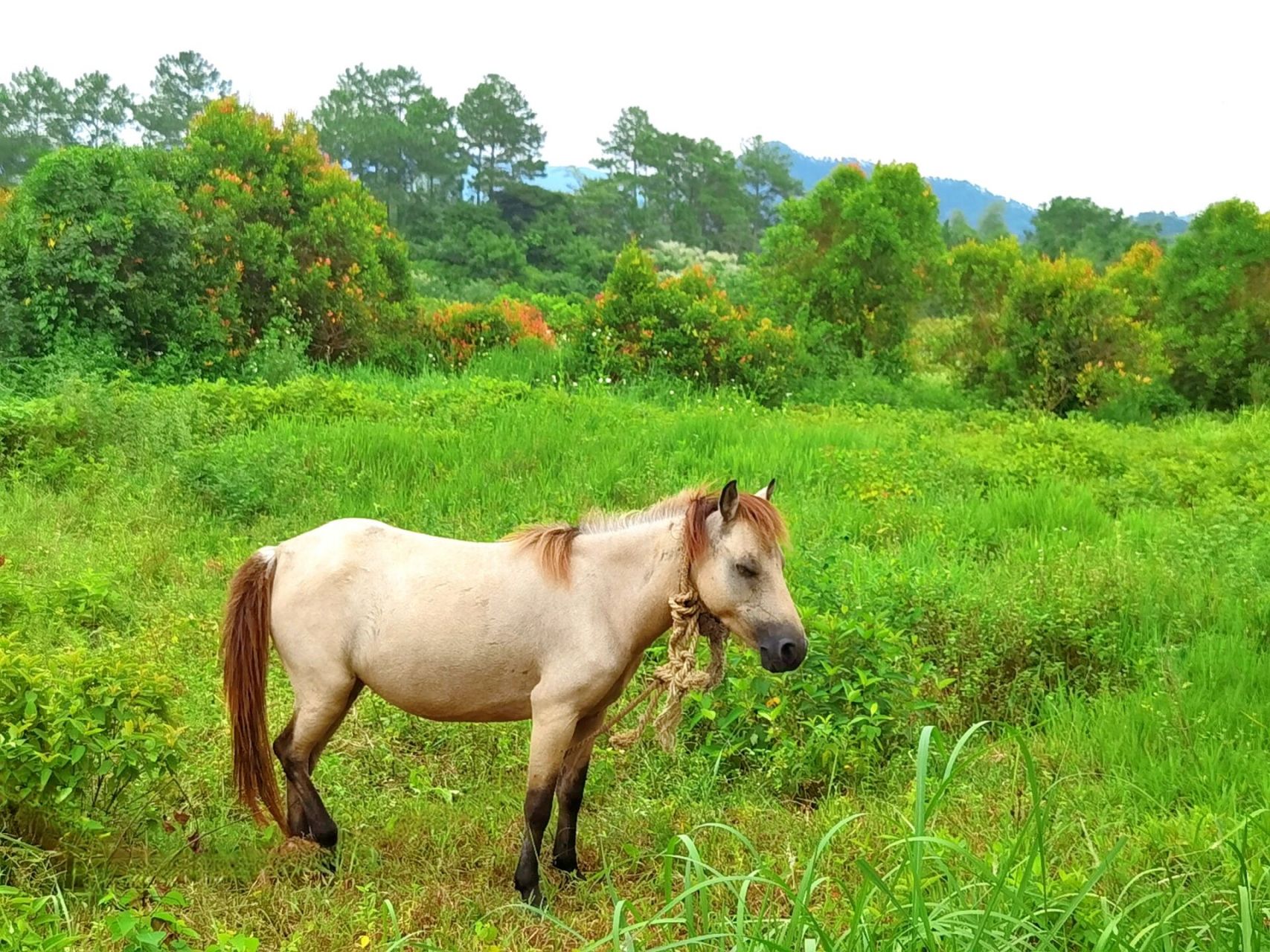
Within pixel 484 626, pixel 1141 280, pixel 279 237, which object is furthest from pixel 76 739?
pixel 1141 280

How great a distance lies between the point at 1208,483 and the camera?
7832mm

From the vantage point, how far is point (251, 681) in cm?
351

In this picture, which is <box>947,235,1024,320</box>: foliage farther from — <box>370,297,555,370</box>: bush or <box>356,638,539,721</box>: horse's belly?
<box>356,638,539,721</box>: horse's belly

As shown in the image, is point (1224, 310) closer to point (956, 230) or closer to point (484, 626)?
point (484, 626)

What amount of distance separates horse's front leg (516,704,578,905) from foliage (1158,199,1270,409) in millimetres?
14547

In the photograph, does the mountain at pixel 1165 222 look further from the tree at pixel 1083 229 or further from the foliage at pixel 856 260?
the foliage at pixel 856 260

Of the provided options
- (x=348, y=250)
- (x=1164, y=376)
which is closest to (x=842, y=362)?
(x=1164, y=376)

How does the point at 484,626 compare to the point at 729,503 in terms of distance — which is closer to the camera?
the point at 729,503

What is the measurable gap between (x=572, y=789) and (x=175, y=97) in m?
45.8

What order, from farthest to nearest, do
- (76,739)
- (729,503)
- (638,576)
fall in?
(638,576) → (729,503) → (76,739)

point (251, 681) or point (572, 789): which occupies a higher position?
point (251, 681)

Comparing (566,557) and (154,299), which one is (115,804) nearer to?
(566,557)

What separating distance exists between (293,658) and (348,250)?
37.1 ft

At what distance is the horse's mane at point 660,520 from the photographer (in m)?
3.19
